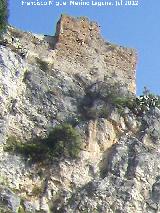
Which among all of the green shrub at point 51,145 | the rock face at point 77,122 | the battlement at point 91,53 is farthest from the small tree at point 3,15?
the green shrub at point 51,145

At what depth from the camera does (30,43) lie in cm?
2775

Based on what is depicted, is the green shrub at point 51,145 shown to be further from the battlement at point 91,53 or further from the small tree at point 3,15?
the small tree at point 3,15

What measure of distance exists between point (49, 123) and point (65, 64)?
4381mm

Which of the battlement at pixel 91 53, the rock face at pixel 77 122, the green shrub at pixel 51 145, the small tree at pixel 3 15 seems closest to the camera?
the rock face at pixel 77 122

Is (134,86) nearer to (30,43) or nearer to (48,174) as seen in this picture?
(30,43)

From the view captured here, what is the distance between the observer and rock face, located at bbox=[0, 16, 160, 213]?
2200 centimetres

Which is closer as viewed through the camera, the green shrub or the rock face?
the rock face

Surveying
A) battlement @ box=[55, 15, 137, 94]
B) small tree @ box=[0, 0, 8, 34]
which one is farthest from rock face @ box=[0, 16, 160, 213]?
small tree @ box=[0, 0, 8, 34]

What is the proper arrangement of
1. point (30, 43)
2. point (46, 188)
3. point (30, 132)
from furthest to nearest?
point (30, 43)
point (30, 132)
point (46, 188)

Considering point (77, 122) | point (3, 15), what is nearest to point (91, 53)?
point (3, 15)

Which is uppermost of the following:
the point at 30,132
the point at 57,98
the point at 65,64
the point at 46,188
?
the point at 65,64

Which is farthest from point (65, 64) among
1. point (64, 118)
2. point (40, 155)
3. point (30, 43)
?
point (40, 155)

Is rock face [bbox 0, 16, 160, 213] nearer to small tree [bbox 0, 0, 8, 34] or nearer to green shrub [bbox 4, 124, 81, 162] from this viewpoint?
green shrub [bbox 4, 124, 81, 162]

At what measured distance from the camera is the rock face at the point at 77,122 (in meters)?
22.0
